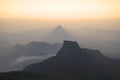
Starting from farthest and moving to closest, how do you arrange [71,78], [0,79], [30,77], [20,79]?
[71,78]
[30,77]
[20,79]
[0,79]

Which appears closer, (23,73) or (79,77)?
(23,73)

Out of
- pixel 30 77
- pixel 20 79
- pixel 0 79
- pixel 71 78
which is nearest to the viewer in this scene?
pixel 0 79

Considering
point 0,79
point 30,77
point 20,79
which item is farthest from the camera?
point 30,77

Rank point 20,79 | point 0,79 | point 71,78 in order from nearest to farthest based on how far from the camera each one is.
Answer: point 0,79, point 20,79, point 71,78

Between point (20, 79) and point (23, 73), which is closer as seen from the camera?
point (20, 79)

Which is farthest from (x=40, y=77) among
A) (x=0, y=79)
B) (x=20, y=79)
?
(x=0, y=79)

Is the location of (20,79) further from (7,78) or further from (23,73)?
(23,73)

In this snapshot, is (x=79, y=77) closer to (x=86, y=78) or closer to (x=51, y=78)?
(x=86, y=78)

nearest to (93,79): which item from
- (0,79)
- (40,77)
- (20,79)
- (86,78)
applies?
(86,78)

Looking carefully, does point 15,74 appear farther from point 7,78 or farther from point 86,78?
point 86,78
